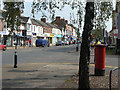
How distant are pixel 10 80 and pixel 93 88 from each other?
3.27m

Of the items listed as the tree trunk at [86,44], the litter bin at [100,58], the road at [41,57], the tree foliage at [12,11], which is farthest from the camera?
the road at [41,57]

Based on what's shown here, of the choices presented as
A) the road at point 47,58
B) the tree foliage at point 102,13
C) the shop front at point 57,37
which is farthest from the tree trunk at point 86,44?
the shop front at point 57,37

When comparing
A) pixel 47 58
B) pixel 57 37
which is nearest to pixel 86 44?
pixel 47 58

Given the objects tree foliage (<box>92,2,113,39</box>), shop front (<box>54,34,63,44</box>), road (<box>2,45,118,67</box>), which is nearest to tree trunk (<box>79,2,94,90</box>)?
tree foliage (<box>92,2,113,39</box>)

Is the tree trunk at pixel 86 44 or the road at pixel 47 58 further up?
the tree trunk at pixel 86 44

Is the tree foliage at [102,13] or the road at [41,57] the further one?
the road at [41,57]

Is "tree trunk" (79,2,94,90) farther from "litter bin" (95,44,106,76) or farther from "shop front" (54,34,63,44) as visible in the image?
"shop front" (54,34,63,44)

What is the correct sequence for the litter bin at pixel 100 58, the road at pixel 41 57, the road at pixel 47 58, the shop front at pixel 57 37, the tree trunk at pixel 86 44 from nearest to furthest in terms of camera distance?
the tree trunk at pixel 86 44
the litter bin at pixel 100 58
the road at pixel 47 58
the road at pixel 41 57
the shop front at pixel 57 37

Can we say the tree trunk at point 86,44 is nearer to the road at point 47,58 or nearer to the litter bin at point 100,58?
the litter bin at point 100,58

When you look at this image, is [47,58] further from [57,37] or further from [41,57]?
[57,37]

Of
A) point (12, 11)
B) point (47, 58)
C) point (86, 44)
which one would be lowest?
point (47, 58)

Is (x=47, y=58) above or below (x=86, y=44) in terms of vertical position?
below

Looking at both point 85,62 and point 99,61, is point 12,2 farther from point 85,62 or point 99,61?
point 99,61

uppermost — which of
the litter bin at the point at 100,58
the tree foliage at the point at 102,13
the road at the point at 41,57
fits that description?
the tree foliage at the point at 102,13
